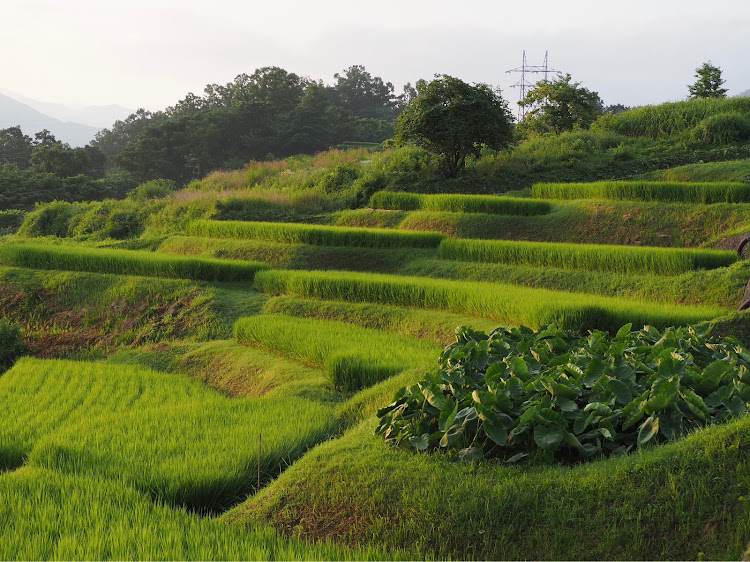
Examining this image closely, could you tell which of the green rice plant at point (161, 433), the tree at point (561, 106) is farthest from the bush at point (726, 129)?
the green rice plant at point (161, 433)

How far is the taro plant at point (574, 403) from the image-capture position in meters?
3.16

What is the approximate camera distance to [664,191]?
38.5 feet

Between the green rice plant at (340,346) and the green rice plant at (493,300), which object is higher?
the green rice plant at (493,300)

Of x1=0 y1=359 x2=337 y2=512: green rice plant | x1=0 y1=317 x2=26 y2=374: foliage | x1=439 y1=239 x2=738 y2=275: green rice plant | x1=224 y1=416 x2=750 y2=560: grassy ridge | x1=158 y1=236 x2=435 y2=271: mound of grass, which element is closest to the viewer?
x1=224 y1=416 x2=750 y2=560: grassy ridge

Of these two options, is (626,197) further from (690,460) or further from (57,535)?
(57,535)

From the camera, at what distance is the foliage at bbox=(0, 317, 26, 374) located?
29.5 feet

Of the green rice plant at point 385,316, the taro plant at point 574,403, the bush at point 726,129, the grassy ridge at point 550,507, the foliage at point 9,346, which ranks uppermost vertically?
the bush at point 726,129

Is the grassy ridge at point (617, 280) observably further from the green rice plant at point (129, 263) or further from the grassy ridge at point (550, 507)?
the grassy ridge at point (550, 507)

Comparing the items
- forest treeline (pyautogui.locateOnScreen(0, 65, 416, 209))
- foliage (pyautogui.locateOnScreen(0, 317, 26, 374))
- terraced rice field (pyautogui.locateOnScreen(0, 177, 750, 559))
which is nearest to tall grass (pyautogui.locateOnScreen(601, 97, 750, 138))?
terraced rice field (pyautogui.locateOnScreen(0, 177, 750, 559))

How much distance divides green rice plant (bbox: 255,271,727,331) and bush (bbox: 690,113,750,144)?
1022 centimetres

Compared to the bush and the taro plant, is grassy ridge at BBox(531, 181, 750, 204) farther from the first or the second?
the taro plant

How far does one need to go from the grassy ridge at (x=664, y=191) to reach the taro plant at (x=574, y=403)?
821 centimetres

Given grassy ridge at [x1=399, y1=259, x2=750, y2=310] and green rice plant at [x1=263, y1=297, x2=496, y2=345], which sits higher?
grassy ridge at [x1=399, y1=259, x2=750, y2=310]

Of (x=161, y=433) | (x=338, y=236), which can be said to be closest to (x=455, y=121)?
(x=338, y=236)
